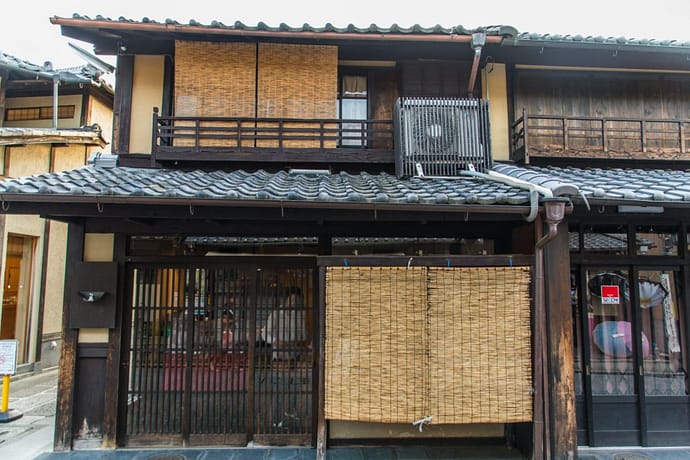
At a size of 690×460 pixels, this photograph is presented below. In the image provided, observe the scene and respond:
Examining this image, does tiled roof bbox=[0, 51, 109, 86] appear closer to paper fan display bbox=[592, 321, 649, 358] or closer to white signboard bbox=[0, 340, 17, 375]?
white signboard bbox=[0, 340, 17, 375]

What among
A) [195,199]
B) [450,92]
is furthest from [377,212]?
[450,92]

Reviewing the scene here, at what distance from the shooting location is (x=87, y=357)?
6.20m

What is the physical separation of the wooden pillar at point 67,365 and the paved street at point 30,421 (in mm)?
314

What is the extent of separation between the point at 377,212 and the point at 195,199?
2.16 meters

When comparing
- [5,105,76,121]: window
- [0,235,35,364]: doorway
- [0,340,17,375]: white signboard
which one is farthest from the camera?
[5,105,76,121]: window

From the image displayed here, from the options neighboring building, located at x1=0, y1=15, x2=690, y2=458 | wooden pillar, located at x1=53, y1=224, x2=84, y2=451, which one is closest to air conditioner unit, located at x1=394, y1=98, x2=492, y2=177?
neighboring building, located at x1=0, y1=15, x2=690, y2=458

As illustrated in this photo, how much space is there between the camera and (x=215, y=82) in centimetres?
711

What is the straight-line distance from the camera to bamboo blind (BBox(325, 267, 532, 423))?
4934 millimetres

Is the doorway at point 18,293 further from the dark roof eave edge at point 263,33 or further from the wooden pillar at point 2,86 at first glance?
the dark roof eave edge at point 263,33

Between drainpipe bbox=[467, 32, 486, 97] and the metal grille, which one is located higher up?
drainpipe bbox=[467, 32, 486, 97]

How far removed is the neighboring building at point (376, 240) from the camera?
495 centimetres

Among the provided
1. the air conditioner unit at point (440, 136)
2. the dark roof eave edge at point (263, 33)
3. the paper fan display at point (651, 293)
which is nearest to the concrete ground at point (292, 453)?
the paper fan display at point (651, 293)

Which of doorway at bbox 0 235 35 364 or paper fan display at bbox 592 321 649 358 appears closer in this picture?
paper fan display at bbox 592 321 649 358

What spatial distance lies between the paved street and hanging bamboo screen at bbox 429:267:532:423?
18.9 feet
